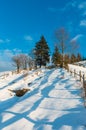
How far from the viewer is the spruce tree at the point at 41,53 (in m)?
67.3

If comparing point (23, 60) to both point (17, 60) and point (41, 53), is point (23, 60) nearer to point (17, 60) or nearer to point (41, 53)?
point (17, 60)

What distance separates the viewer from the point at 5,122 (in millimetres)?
12008

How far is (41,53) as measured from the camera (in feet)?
221

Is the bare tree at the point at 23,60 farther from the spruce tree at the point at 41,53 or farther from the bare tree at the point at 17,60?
the spruce tree at the point at 41,53

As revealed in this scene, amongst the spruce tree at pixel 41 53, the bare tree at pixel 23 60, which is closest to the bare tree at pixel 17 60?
the bare tree at pixel 23 60

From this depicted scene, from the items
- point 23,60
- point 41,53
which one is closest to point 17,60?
point 23,60

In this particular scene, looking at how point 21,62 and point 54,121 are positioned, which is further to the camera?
point 21,62

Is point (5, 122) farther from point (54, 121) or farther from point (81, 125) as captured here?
point (81, 125)

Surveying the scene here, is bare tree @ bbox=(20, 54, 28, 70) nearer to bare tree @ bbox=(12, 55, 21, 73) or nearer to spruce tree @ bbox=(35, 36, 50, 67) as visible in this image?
bare tree @ bbox=(12, 55, 21, 73)

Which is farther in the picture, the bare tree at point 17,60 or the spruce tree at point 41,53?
the bare tree at point 17,60

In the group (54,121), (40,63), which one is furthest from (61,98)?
(40,63)

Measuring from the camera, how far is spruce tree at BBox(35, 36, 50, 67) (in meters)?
67.3

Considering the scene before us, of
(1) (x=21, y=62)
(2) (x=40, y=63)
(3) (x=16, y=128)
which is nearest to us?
(3) (x=16, y=128)

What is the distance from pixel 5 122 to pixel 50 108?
293 cm
